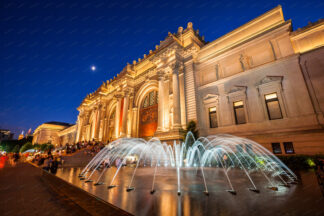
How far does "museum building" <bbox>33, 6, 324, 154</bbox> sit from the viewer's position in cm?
1165

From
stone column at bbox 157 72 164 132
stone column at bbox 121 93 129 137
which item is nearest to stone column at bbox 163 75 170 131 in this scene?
stone column at bbox 157 72 164 132

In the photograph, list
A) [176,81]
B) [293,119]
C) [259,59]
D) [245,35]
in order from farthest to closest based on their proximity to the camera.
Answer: [176,81], [245,35], [259,59], [293,119]

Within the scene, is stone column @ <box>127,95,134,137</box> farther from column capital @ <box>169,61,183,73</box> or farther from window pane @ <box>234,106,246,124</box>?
window pane @ <box>234,106,246,124</box>

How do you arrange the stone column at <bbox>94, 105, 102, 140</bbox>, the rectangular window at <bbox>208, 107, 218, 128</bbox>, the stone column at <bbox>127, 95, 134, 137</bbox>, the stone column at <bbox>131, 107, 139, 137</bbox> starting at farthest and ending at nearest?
the stone column at <bbox>94, 105, 102, 140</bbox>, the stone column at <bbox>127, 95, 134, 137</bbox>, the stone column at <bbox>131, 107, 139, 137</bbox>, the rectangular window at <bbox>208, 107, 218, 128</bbox>

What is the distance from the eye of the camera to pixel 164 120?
1938 cm

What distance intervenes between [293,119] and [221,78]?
780cm

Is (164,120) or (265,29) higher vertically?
(265,29)

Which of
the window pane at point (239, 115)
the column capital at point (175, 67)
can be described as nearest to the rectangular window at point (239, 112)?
the window pane at point (239, 115)

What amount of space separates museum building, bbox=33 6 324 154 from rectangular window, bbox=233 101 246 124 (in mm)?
95

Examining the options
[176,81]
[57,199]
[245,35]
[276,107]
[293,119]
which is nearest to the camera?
[57,199]

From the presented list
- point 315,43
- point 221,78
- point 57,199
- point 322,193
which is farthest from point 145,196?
point 315,43

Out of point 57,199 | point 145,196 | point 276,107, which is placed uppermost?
point 276,107

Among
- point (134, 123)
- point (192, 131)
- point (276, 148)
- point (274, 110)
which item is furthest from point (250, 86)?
point (134, 123)

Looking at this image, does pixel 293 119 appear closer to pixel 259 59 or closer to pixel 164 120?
pixel 259 59
